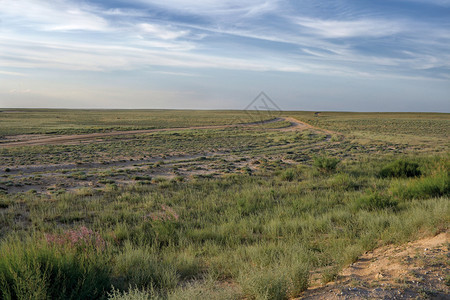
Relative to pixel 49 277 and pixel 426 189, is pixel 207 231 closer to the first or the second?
pixel 49 277

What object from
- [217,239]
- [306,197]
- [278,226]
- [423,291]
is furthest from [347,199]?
[423,291]

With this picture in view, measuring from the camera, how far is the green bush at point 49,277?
339 cm

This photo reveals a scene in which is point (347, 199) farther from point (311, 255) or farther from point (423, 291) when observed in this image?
point (423, 291)

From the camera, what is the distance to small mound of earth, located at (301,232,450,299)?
11.4 ft

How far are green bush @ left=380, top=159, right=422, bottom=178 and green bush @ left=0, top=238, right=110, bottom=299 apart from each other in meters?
13.0

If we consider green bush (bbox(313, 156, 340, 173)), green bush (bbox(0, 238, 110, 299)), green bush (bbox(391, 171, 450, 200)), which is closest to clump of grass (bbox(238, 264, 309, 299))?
green bush (bbox(0, 238, 110, 299))

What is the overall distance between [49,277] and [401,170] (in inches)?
551

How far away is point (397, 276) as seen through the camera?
12.8 ft

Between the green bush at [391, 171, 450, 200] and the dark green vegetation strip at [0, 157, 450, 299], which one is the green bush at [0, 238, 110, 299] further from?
the green bush at [391, 171, 450, 200]

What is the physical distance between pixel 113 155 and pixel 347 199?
20.4 m

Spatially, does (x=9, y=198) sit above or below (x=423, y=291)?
below

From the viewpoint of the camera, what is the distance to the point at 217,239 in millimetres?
6535

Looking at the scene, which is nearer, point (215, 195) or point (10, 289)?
point (10, 289)

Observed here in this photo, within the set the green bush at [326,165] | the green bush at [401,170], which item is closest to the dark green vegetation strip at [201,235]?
the green bush at [401,170]
